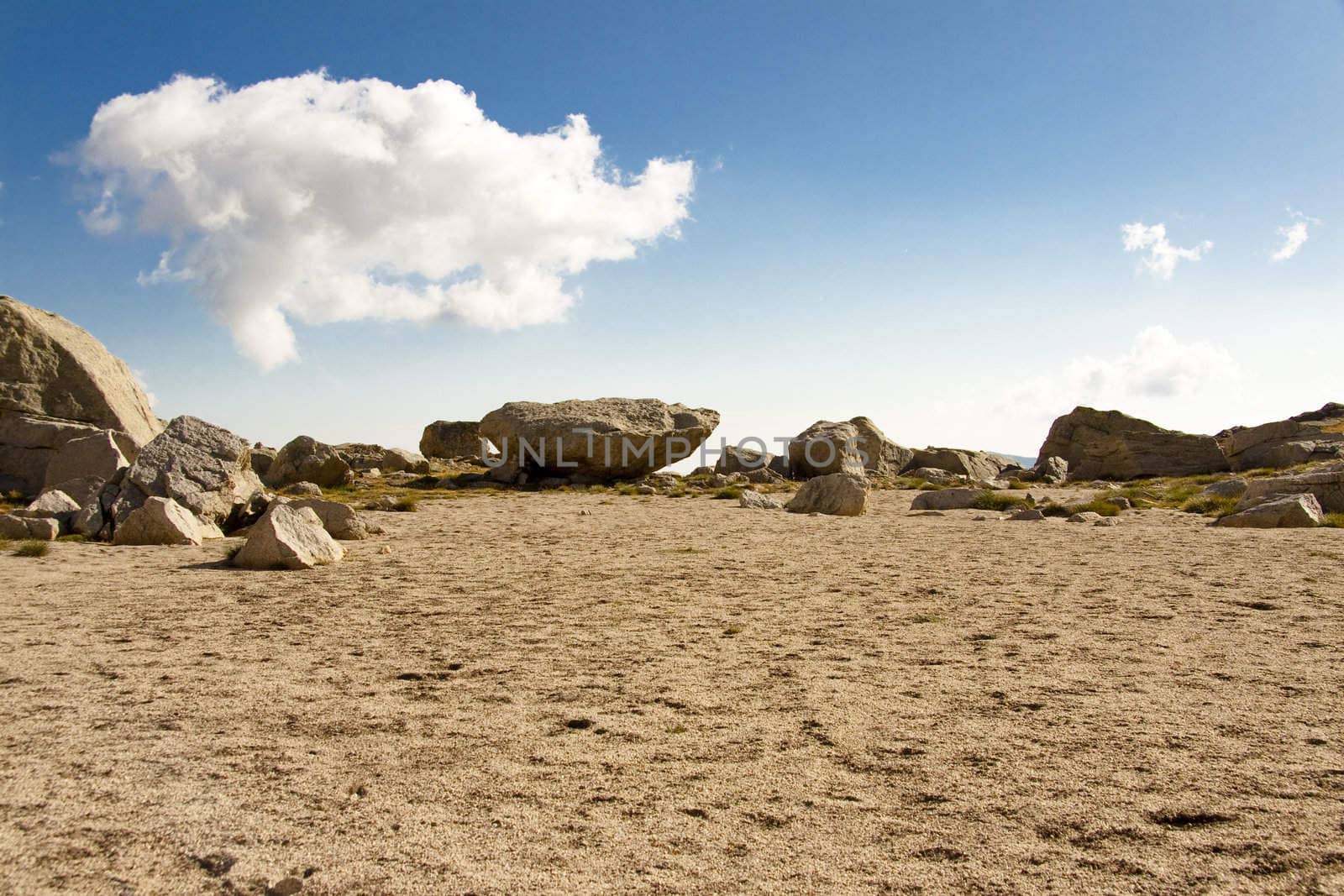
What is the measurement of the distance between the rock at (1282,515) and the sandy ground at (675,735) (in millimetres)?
4338

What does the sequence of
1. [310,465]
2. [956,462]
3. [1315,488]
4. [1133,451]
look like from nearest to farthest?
1. [1315,488]
2. [310,465]
3. [1133,451]
4. [956,462]

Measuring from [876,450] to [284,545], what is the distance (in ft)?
72.1

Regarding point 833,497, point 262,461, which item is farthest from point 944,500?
point 262,461

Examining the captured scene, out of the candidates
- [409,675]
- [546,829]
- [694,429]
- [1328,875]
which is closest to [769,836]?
[546,829]

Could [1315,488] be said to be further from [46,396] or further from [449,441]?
[449,441]

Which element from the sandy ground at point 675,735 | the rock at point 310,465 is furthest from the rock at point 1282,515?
the rock at point 310,465

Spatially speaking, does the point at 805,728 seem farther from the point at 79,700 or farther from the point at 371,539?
the point at 371,539

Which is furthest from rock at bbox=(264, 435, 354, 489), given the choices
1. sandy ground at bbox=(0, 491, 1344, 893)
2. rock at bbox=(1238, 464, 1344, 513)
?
rock at bbox=(1238, 464, 1344, 513)

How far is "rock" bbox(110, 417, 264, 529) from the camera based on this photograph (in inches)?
441

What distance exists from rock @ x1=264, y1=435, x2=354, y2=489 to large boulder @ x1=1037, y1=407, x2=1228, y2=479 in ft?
75.9

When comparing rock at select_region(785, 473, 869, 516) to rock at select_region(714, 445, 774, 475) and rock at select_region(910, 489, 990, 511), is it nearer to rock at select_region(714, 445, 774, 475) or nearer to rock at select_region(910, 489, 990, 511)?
rock at select_region(910, 489, 990, 511)

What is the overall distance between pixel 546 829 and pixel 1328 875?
256cm

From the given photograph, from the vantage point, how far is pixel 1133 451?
1044 inches

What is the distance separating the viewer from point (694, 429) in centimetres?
2448
